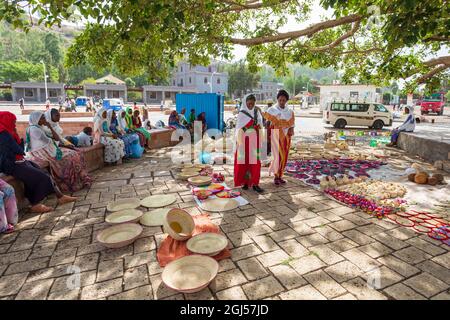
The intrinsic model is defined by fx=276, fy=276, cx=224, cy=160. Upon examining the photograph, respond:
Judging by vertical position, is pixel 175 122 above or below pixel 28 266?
above

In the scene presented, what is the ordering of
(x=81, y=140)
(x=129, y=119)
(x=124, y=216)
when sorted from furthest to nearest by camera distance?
(x=129, y=119) < (x=81, y=140) < (x=124, y=216)

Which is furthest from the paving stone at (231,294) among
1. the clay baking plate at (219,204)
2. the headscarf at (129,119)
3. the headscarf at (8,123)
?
the headscarf at (129,119)

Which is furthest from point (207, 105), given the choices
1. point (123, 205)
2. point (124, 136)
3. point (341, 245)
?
point (341, 245)

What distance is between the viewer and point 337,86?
3042cm

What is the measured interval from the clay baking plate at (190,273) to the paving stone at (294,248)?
991 millimetres

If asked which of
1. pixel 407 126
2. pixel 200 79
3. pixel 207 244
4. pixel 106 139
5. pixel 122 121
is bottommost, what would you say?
pixel 207 244

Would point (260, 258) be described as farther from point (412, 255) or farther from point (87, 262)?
point (87, 262)

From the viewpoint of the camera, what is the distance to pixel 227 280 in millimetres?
2771

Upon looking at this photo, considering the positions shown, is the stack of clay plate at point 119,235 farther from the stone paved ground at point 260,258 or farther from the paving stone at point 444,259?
the paving stone at point 444,259

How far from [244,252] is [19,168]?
3718 mm

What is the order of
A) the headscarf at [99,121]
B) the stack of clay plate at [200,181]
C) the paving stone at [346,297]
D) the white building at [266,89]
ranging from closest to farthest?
the paving stone at [346,297], the stack of clay plate at [200,181], the headscarf at [99,121], the white building at [266,89]

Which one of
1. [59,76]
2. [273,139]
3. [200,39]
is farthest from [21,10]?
[59,76]

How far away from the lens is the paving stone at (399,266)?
2.89 metres

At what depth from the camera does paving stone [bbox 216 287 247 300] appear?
99.4 inches
